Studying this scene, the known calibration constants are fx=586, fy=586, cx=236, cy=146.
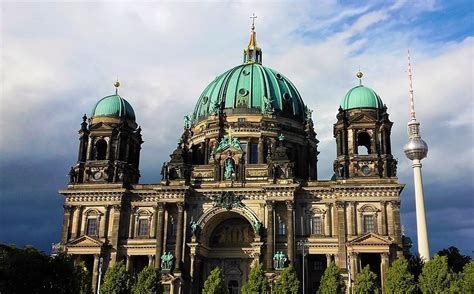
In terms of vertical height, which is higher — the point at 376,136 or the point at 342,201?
the point at 376,136

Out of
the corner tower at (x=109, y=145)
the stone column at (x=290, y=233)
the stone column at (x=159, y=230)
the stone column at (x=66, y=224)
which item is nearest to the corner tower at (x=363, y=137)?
the stone column at (x=290, y=233)

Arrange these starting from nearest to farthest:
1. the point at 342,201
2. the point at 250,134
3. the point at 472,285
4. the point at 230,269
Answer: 1. the point at 472,285
2. the point at 342,201
3. the point at 230,269
4. the point at 250,134

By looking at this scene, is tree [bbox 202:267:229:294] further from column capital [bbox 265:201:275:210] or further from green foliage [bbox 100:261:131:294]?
column capital [bbox 265:201:275:210]

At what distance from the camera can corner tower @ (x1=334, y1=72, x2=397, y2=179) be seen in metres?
67.1

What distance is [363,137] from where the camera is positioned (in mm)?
71000

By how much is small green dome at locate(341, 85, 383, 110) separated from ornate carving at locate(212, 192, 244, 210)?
17382 millimetres

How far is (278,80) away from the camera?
84688 mm

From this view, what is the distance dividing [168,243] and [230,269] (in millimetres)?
8596

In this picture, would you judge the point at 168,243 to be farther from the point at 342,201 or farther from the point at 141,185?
the point at 342,201

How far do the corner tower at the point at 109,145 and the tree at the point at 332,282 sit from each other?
2728 centimetres

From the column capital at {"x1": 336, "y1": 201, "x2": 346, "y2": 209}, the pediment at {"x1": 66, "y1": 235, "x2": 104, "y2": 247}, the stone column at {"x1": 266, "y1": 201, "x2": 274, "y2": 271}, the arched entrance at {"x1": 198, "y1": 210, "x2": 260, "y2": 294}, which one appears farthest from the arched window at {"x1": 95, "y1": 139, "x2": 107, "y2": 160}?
the column capital at {"x1": 336, "y1": 201, "x2": 346, "y2": 209}

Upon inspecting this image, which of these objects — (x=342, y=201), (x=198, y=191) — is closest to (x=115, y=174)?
(x=198, y=191)

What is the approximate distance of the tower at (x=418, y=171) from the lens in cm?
7238

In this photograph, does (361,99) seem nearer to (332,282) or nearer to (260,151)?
(260,151)
